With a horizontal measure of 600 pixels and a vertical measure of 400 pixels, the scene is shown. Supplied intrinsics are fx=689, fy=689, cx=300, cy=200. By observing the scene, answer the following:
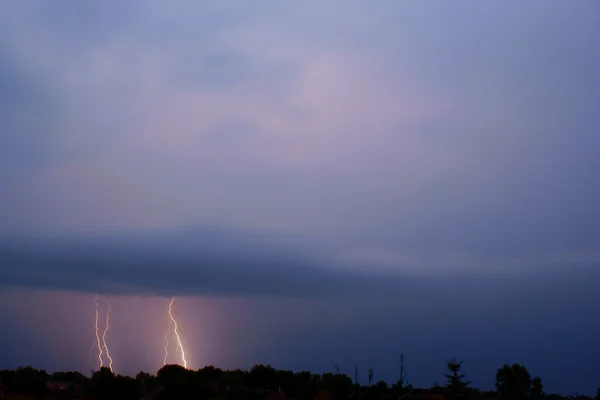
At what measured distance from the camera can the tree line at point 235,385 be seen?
145ft

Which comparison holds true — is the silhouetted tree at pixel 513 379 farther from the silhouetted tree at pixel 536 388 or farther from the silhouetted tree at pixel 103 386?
the silhouetted tree at pixel 103 386

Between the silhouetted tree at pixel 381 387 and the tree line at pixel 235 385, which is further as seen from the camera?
the silhouetted tree at pixel 381 387

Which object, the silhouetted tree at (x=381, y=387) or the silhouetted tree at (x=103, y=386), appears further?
the silhouetted tree at (x=381, y=387)

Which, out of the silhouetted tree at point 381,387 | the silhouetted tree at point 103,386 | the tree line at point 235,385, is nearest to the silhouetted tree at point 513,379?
the tree line at point 235,385

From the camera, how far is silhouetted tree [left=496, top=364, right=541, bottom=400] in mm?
61991

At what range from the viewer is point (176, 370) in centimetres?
6272

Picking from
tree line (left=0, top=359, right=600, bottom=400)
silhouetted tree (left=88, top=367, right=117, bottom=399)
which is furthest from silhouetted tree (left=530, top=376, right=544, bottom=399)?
silhouetted tree (left=88, top=367, right=117, bottom=399)

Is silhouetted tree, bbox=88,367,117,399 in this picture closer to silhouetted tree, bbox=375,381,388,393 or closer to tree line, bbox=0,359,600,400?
tree line, bbox=0,359,600,400

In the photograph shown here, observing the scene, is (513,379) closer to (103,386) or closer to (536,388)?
(536,388)

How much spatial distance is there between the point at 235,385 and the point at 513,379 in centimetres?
2677

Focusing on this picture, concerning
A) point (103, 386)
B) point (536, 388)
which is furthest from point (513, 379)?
point (103, 386)

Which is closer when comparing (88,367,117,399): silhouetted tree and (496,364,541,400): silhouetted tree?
(88,367,117,399): silhouetted tree

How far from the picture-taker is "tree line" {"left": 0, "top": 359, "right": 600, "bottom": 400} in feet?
145

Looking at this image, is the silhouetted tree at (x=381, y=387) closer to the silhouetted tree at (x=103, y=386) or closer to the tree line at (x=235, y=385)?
the tree line at (x=235, y=385)
